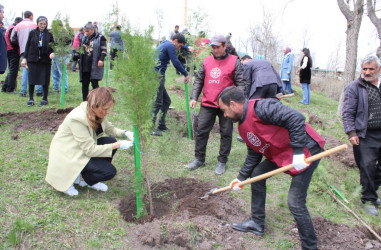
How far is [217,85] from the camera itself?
4.63 meters

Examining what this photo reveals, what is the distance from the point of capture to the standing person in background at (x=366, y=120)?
13.0 ft

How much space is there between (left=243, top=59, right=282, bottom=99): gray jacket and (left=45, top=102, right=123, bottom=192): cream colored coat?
2943 millimetres

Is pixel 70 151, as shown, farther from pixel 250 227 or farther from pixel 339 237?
pixel 339 237

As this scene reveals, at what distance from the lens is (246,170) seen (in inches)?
133

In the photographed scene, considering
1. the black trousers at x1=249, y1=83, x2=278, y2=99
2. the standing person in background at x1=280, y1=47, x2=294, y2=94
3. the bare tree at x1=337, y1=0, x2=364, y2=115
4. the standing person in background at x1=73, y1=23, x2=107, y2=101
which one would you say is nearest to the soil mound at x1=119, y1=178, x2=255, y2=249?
the black trousers at x1=249, y1=83, x2=278, y2=99

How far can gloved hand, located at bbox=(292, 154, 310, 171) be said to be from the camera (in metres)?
2.57

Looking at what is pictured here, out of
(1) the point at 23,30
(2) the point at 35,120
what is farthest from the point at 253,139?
(1) the point at 23,30

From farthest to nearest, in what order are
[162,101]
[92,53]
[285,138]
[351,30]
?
[351,30] → [92,53] → [162,101] → [285,138]

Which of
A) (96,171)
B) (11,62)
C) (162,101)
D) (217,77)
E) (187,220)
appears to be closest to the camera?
(187,220)

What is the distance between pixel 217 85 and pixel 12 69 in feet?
22.4

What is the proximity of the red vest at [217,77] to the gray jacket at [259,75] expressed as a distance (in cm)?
72

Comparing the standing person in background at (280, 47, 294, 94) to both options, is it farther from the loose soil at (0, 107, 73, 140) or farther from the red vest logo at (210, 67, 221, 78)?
the loose soil at (0, 107, 73, 140)

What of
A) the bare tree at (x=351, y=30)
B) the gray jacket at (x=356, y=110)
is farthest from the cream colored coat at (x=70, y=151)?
the bare tree at (x=351, y=30)

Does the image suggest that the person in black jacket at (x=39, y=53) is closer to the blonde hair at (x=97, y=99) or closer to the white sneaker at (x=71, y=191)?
the blonde hair at (x=97, y=99)
